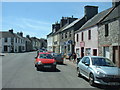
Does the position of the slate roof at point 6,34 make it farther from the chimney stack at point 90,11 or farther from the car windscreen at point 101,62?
the car windscreen at point 101,62

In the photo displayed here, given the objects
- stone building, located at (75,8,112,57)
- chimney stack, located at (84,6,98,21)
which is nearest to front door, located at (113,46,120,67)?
stone building, located at (75,8,112,57)

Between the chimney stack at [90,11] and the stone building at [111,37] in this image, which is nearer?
the stone building at [111,37]

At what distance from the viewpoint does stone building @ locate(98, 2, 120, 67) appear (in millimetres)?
15453

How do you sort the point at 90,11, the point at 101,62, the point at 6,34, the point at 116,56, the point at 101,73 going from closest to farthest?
the point at 101,73 < the point at 101,62 < the point at 116,56 < the point at 90,11 < the point at 6,34

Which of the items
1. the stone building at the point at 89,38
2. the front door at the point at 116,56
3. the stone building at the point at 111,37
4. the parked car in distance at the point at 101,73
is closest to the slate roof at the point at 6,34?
the stone building at the point at 89,38

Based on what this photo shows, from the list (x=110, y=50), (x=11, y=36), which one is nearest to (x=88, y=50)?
(x=110, y=50)

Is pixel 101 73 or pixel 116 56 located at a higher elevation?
pixel 116 56

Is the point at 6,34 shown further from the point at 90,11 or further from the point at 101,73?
the point at 101,73

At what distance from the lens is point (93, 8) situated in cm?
2988

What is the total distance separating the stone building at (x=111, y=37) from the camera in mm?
15453

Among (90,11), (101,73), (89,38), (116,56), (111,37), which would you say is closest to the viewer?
(101,73)

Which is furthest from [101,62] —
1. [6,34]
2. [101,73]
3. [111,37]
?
[6,34]

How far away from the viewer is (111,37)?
16484mm

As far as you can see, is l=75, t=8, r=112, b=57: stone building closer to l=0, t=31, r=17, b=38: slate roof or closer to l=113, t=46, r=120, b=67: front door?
l=113, t=46, r=120, b=67: front door
